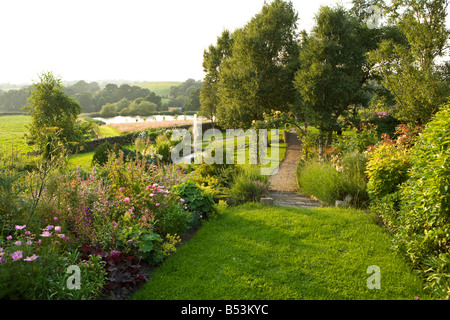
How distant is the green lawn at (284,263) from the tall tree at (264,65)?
8.61m

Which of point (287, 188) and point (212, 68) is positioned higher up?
point (212, 68)

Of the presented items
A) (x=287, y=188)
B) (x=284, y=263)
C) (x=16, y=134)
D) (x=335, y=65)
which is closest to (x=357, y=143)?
(x=287, y=188)

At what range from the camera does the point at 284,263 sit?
12.9ft

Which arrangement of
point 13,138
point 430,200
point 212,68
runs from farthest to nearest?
point 212,68 → point 13,138 → point 430,200

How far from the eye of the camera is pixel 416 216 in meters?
3.74

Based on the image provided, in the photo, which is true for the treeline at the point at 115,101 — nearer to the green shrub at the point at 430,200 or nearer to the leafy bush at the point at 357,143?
the leafy bush at the point at 357,143

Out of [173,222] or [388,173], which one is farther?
[388,173]

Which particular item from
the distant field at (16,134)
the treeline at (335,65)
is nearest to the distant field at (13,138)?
the distant field at (16,134)

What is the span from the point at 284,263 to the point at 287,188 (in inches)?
226

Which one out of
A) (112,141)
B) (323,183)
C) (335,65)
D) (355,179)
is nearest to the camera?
(355,179)

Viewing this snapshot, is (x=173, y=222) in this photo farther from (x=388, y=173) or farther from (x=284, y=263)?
(x=388, y=173)

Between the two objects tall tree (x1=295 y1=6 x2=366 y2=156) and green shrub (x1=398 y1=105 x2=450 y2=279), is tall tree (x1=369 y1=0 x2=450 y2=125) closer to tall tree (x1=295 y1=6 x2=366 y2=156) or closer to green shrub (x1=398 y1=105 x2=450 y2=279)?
tall tree (x1=295 y1=6 x2=366 y2=156)

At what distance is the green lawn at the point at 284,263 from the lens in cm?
329
